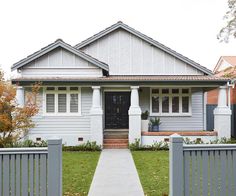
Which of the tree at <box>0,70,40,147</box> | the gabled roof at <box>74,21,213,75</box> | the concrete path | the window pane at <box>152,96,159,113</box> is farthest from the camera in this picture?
the gabled roof at <box>74,21,213,75</box>

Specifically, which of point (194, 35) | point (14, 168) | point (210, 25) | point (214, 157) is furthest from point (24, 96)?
point (194, 35)

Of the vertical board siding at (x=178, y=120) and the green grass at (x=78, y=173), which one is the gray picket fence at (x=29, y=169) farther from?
the vertical board siding at (x=178, y=120)

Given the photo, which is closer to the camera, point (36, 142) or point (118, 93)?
point (36, 142)

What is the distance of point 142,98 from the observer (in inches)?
787

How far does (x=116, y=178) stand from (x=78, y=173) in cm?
147

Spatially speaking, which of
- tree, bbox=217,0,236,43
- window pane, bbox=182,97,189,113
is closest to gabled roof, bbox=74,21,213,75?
tree, bbox=217,0,236,43

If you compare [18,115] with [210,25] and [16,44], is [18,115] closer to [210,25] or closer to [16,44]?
[210,25]

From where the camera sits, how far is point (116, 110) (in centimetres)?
2048

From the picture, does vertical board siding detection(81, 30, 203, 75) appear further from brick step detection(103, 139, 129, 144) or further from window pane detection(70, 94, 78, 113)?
brick step detection(103, 139, 129, 144)

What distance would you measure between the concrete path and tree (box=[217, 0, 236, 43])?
437 inches

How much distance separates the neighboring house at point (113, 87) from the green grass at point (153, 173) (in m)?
3.48

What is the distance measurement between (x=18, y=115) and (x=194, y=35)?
30511 millimetres

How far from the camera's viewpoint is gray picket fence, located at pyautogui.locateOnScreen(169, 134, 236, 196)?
17.1 ft

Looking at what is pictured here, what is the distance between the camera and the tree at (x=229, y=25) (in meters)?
19.7
